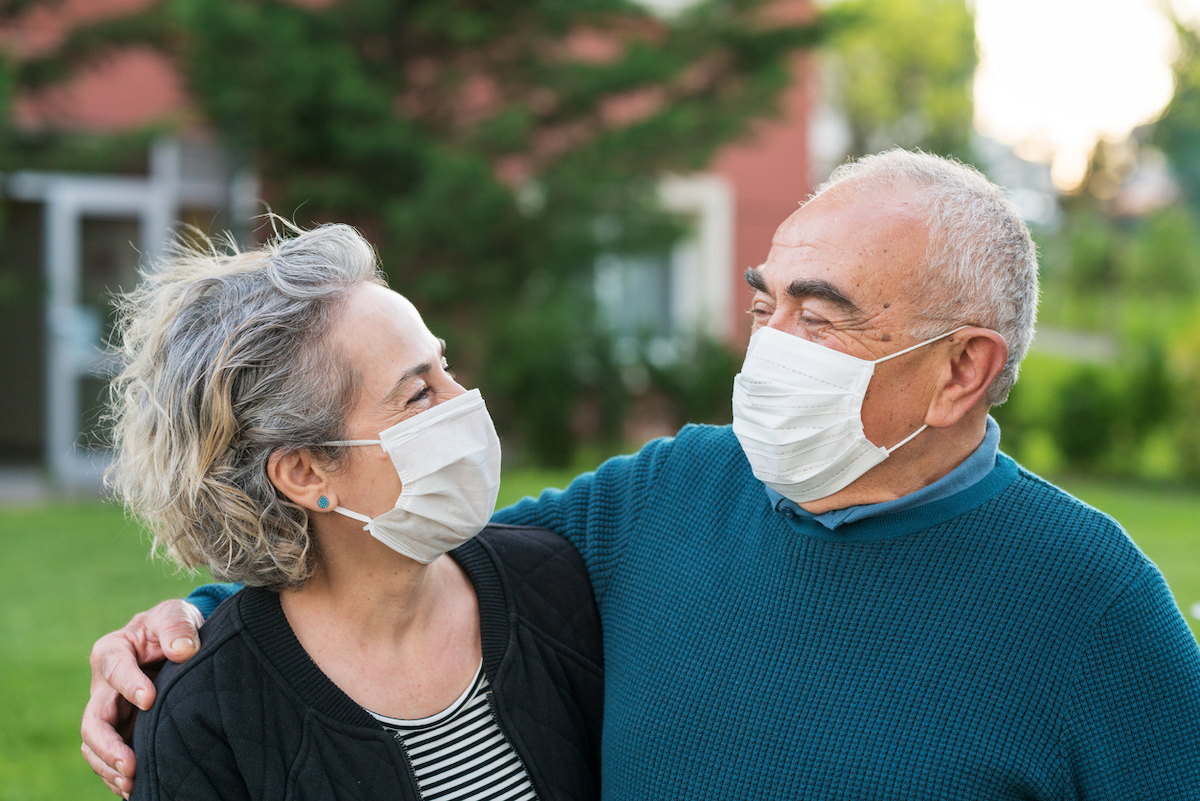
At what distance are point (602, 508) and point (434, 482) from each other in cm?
47

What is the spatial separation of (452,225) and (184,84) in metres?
2.57

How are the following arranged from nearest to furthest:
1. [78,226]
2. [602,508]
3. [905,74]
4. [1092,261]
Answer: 1. [602,508]
2. [78,226]
3. [905,74]
4. [1092,261]

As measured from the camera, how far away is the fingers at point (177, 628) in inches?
80.7

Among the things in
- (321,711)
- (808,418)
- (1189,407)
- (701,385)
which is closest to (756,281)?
(808,418)

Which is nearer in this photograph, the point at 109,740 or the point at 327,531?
the point at 109,740

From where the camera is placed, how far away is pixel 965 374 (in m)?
2.02

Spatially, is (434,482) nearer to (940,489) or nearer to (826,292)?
(826,292)

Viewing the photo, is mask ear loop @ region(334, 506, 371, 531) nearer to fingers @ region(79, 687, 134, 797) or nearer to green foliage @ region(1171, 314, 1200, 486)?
fingers @ region(79, 687, 134, 797)

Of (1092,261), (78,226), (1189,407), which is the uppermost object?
(78,226)

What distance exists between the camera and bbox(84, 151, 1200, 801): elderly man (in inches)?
70.5

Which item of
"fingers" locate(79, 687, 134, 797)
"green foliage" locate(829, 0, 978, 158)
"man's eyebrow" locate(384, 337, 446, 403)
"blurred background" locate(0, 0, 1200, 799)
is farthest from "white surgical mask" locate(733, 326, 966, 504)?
"green foliage" locate(829, 0, 978, 158)

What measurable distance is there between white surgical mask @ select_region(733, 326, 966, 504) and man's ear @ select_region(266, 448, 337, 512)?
0.82m

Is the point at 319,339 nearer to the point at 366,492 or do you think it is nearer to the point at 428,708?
the point at 366,492

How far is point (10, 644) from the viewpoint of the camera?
5.41 meters
